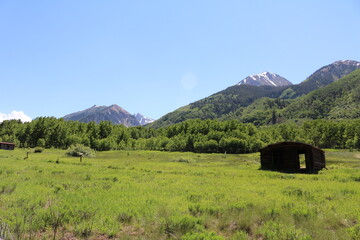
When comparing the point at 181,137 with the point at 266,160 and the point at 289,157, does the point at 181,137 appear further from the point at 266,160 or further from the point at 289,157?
the point at 289,157

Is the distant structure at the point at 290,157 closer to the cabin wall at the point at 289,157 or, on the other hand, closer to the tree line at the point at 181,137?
the cabin wall at the point at 289,157

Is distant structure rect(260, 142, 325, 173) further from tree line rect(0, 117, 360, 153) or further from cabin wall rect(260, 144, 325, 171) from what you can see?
tree line rect(0, 117, 360, 153)

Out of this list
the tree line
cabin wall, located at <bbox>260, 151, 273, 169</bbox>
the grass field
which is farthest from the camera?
the tree line

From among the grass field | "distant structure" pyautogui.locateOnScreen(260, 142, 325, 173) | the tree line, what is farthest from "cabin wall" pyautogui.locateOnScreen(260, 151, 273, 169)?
the tree line

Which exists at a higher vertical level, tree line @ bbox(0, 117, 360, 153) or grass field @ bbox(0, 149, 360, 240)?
tree line @ bbox(0, 117, 360, 153)

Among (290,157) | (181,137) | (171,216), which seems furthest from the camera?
(181,137)

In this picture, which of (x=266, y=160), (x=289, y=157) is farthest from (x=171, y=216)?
(x=266, y=160)

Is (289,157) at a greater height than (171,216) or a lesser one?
greater

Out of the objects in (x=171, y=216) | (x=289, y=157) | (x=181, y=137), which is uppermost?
(x=181, y=137)

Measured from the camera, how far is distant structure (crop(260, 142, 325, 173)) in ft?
107

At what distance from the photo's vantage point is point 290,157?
34188mm

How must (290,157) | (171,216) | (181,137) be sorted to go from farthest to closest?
(181,137), (290,157), (171,216)

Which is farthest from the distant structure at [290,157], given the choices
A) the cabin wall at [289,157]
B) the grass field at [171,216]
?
the grass field at [171,216]

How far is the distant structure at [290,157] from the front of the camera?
3253 cm
